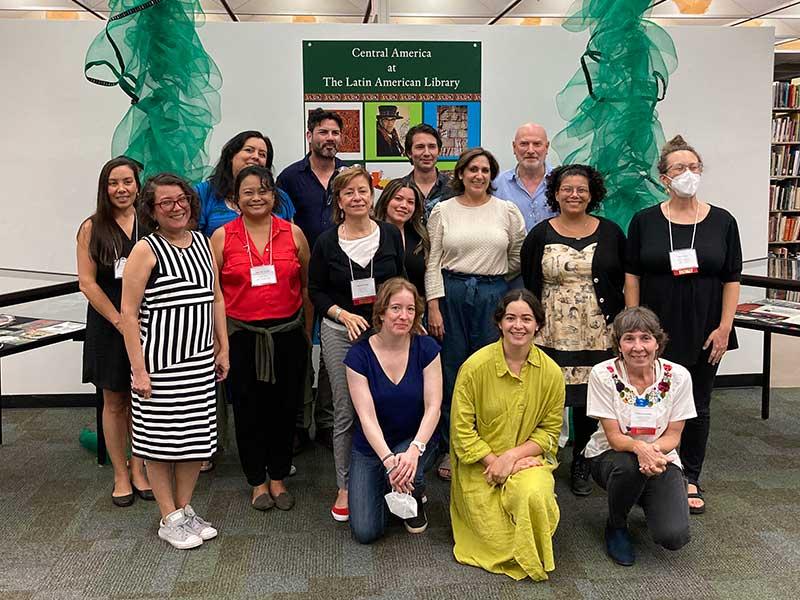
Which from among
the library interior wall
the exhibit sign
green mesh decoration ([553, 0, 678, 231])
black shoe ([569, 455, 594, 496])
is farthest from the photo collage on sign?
black shoe ([569, 455, 594, 496])

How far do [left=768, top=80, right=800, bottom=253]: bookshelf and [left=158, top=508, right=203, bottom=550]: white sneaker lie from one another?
277 inches

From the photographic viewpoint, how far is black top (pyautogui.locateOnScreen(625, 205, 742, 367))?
284 cm

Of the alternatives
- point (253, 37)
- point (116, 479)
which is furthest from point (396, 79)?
point (116, 479)

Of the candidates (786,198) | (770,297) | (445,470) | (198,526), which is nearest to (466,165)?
(445,470)

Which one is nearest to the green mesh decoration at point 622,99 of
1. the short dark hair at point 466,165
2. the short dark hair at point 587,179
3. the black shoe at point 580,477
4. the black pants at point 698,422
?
the short dark hair at point 587,179

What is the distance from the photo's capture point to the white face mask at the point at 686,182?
9.18 ft

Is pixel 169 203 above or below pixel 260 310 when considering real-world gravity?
above

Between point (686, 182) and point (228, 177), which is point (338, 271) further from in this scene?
point (686, 182)

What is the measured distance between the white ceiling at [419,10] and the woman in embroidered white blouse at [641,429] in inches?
228

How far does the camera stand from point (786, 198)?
25.5 ft

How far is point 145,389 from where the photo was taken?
2.55 m

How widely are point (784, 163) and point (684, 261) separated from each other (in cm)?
595

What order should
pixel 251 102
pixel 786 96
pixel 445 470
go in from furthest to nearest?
1. pixel 786 96
2. pixel 251 102
3. pixel 445 470

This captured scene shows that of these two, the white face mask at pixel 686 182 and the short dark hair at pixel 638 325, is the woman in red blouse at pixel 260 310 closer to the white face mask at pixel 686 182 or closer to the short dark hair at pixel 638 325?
the short dark hair at pixel 638 325
